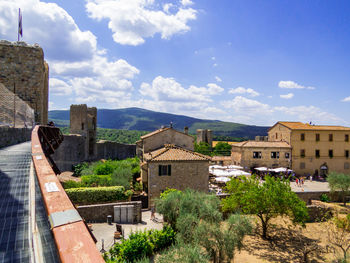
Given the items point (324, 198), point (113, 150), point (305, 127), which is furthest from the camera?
point (305, 127)

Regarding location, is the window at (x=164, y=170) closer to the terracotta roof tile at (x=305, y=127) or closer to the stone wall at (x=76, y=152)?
the stone wall at (x=76, y=152)

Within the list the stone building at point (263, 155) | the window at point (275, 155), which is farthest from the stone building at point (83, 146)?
the window at point (275, 155)

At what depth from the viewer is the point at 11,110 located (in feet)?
37.8

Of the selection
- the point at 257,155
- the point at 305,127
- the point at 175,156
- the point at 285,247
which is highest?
the point at 305,127

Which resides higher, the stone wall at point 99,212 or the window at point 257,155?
the window at point 257,155

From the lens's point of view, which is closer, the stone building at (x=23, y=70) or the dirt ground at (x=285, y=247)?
the dirt ground at (x=285, y=247)

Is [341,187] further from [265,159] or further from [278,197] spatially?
[278,197]

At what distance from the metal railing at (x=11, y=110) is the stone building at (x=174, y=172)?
11.2 metres

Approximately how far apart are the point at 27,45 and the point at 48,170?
18.8 meters

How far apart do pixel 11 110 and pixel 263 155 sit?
37.9 meters

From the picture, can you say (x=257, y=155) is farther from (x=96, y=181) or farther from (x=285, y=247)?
(x=96, y=181)

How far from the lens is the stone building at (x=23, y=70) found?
16.6 meters

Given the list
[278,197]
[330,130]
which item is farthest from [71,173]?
[330,130]

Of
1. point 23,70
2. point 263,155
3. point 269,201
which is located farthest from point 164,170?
point 263,155
